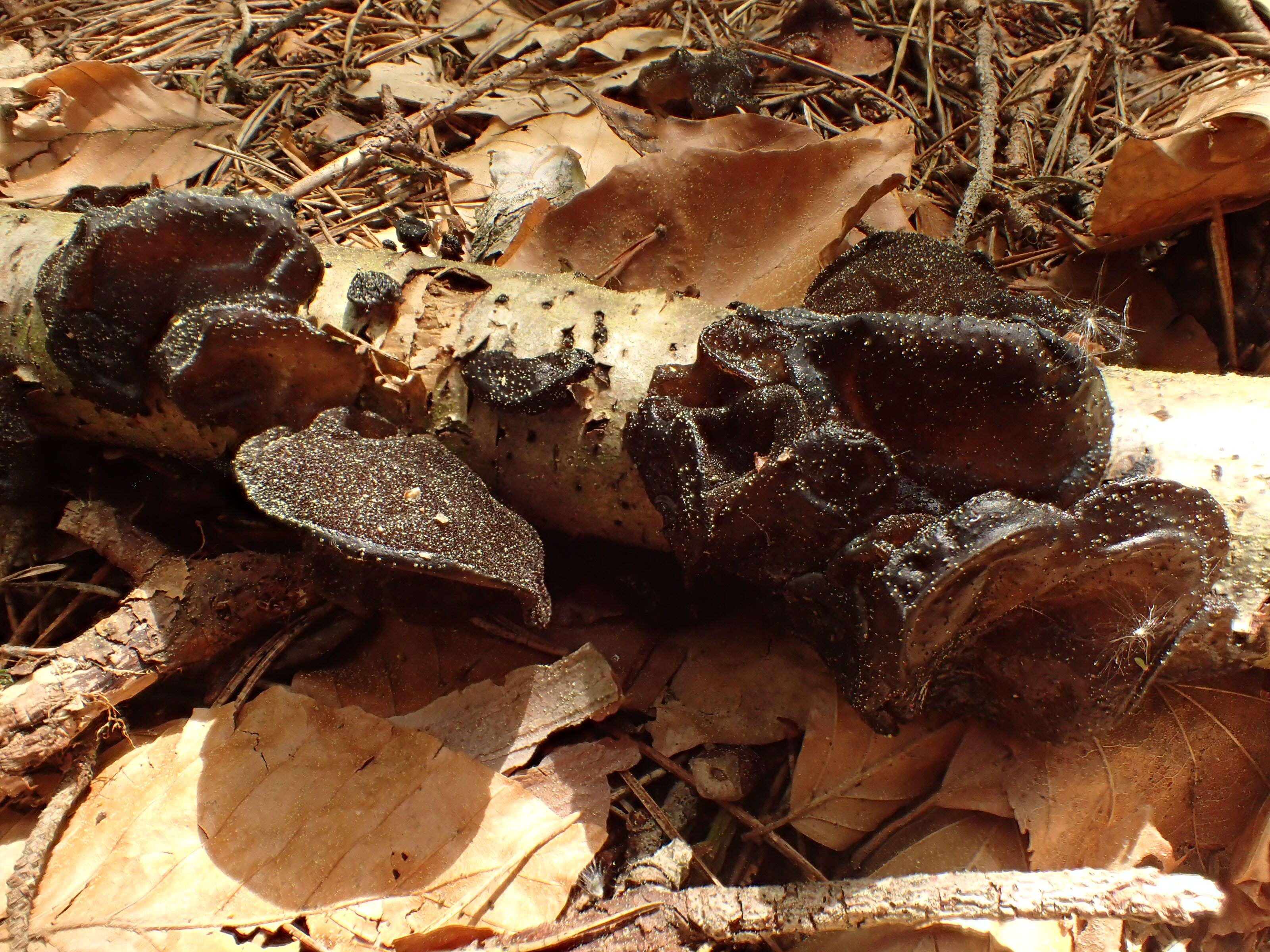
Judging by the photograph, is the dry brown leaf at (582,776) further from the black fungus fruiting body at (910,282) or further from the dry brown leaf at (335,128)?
the dry brown leaf at (335,128)

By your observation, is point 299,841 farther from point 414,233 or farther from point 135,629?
point 414,233

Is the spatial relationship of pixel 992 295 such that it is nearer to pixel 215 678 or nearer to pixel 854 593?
pixel 854 593

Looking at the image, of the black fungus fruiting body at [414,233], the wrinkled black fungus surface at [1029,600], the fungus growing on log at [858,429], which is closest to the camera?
the wrinkled black fungus surface at [1029,600]

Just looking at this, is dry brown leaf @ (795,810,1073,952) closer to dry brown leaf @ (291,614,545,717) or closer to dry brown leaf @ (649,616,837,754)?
dry brown leaf @ (649,616,837,754)

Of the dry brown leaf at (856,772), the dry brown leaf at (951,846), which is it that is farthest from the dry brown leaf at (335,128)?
the dry brown leaf at (951,846)

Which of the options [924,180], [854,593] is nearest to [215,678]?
[854,593]

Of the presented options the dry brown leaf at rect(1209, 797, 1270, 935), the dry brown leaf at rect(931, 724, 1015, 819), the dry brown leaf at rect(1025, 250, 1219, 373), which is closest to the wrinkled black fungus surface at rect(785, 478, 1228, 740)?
the dry brown leaf at rect(931, 724, 1015, 819)
